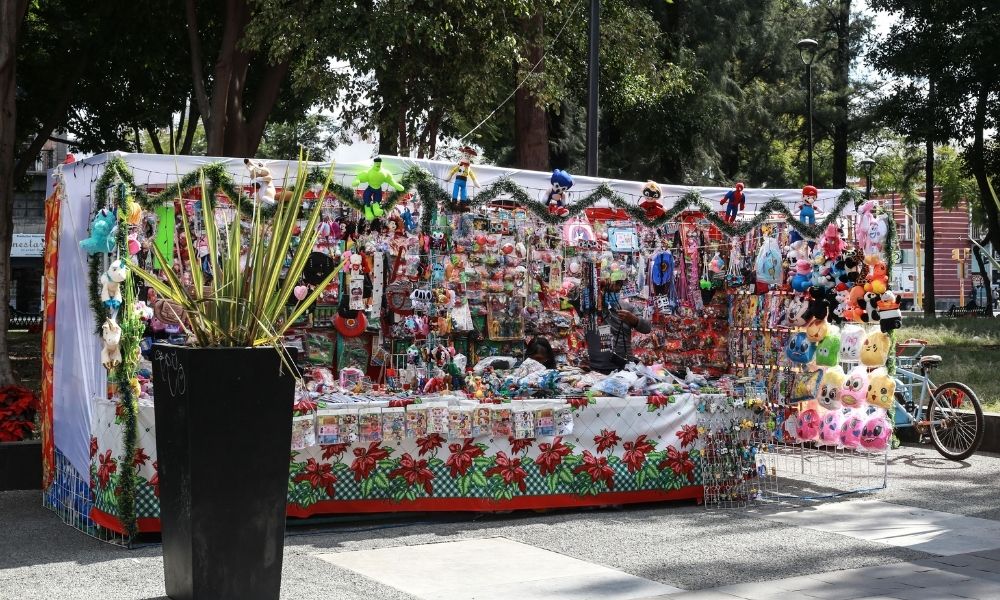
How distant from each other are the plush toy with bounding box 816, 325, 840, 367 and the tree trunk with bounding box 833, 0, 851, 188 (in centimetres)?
2026

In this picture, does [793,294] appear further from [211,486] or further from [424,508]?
[211,486]

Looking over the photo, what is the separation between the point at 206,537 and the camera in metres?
4.70

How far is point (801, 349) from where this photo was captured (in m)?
9.25

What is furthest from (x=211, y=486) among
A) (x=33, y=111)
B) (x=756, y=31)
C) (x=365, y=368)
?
(x=756, y=31)

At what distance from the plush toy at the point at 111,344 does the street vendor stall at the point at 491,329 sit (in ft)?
0.05

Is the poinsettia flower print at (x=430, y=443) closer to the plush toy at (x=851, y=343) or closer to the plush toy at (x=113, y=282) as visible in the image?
the plush toy at (x=113, y=282)

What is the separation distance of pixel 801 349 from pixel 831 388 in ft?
1.49

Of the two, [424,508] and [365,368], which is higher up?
[365,368]

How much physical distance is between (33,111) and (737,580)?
618 inches

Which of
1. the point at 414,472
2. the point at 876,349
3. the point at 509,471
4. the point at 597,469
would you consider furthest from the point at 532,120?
the point at 414,472

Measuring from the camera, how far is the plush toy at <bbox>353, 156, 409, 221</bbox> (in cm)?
830

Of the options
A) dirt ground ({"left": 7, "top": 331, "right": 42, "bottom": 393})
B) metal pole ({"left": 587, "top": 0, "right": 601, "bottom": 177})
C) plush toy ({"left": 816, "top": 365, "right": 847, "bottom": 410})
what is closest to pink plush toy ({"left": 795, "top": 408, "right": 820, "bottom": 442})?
plush toy ({"left": 816, "top": 365, "right": 847, "bottom": 410})

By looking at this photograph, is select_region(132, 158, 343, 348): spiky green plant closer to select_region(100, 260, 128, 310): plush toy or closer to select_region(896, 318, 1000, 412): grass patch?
select_region(100, 260, 128, 310): plush toy

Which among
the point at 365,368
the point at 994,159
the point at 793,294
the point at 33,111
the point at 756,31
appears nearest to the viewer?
the point at 365,368
